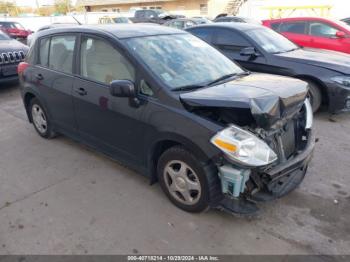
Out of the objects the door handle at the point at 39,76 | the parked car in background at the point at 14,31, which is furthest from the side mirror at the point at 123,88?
the parked car in background at the point at 14,31

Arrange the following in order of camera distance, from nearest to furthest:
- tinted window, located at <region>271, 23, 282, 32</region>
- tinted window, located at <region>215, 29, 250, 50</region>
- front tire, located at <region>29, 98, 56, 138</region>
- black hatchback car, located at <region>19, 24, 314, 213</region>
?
black hatchback car, located at <region>19, 24, 314, 213</region> → front tire, located at <region>29, 98, 56, 138</region> → tinted window, located at <region>215, 29, 250, 50</region> → tinted window, located at <region>271, 23, 282, 32</region>

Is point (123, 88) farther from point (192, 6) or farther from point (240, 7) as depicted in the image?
point (192, 6)

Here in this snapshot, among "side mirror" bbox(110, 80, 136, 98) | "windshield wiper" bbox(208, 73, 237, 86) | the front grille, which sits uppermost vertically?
"side mirror" bbox(110, 80, 136, 98)

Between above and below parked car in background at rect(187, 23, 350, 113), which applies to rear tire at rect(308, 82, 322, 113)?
below

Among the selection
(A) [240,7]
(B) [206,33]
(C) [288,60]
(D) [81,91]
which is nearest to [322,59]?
(C) [288,60]

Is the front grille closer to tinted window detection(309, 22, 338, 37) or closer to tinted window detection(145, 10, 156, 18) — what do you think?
tinted window detection(309, 22, 338, 37)

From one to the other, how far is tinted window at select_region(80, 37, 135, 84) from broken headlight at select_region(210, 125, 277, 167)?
44.9 inches

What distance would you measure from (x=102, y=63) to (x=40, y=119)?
6.22ft

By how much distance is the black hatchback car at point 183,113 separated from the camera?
2.53 m

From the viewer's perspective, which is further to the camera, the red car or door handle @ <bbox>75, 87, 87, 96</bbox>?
the red car

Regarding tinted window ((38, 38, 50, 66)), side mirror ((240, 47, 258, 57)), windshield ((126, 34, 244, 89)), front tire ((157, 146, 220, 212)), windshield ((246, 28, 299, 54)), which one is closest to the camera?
front tire ((157, 146, 220, 212))

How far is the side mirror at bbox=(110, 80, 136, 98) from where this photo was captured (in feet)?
9.36

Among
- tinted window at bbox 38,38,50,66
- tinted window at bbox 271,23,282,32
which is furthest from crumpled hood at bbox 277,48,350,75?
tinted window at bbox 38,38,50,66

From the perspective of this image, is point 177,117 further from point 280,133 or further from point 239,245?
point 239,245
